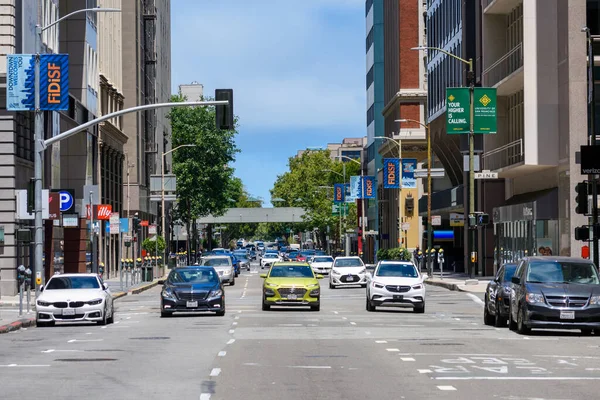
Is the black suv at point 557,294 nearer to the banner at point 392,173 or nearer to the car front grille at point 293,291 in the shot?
the car front grille at point 293,291

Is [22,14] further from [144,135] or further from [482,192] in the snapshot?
[144,135]

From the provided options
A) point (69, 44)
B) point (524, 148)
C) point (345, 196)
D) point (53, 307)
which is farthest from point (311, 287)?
point (345, 196)

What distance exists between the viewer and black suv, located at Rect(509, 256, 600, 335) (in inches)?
992

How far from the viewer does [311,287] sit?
3725 cm

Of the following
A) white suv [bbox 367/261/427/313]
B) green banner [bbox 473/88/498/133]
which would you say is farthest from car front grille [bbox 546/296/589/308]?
green banner [bbox 473/88/498/133]

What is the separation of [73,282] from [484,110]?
2691 centimetres

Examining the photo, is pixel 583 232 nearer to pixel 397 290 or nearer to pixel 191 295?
pixel 397 290

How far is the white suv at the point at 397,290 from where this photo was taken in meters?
36.6

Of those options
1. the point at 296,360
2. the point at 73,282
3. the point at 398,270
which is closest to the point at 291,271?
the point at 398,270

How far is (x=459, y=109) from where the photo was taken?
179 ft

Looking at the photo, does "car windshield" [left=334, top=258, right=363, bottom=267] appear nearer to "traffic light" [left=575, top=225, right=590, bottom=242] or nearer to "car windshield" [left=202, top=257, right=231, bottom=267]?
"car windshield" [left=202, top=257, right=231, bottom=267]

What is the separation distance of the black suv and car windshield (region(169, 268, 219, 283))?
11543mm

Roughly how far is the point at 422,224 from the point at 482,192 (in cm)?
3566

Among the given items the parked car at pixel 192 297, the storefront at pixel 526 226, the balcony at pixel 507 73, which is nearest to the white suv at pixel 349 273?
the storefront at pixel 526 226
